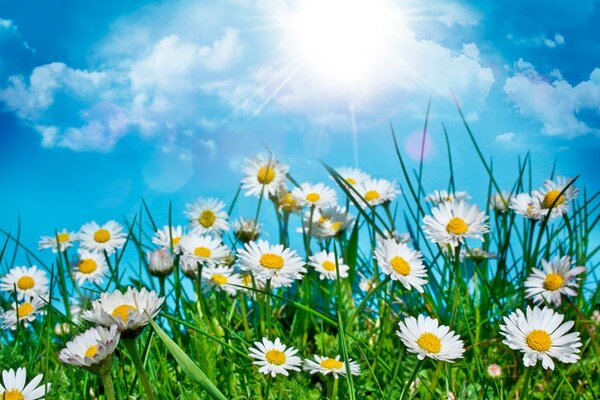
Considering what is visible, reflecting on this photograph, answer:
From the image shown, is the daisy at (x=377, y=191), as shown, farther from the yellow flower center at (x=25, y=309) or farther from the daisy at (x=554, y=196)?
A: the yellow flower center at (x=25, y=309)

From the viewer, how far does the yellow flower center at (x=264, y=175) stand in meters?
1.98

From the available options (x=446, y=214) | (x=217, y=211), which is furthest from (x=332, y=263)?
(x=446, y=214)

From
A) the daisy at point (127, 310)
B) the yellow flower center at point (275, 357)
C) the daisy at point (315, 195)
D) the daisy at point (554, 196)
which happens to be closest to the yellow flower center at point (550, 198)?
the daisy at point (554, 196)

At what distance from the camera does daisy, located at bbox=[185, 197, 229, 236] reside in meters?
1.97

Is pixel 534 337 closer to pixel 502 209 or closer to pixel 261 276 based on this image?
pixel 261 276

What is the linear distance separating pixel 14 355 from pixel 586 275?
151 cm

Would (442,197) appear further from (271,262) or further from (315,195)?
(271,262)

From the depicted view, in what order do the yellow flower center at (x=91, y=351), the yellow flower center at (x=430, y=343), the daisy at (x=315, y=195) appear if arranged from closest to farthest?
the yellow flower center at (x=91, y=351) → the yellow flower center at (x=430, y=343) → the daisy at (x=315, y=195)

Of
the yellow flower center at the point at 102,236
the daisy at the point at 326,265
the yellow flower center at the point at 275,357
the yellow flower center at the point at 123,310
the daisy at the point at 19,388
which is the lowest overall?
the daisy at the point at 19,388

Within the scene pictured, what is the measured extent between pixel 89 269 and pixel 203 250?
2.35 feet

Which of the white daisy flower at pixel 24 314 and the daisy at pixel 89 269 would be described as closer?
the white daisy flower at pixel 24 314

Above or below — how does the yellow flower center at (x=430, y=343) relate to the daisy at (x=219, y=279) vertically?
below

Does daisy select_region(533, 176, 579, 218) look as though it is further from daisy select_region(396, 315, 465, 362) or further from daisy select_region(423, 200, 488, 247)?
→ daisy select_region(396, 315, 465, 362)

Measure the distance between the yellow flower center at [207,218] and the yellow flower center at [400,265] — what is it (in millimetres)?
823
